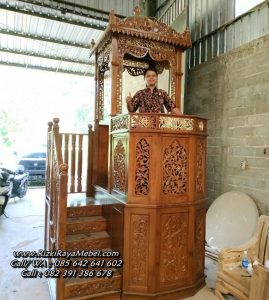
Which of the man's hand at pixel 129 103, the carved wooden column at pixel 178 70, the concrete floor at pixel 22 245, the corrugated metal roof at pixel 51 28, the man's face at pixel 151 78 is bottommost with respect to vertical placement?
the concrete floor at pixel 22 245

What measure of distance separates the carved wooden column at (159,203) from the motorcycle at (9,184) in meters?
3.69

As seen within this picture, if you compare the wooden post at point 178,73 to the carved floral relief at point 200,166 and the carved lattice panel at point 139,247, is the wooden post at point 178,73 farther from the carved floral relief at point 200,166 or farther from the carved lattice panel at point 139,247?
the carved lattice panel at point 139,247

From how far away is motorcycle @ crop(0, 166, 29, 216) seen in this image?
5.45 metres

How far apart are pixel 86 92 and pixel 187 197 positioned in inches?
629

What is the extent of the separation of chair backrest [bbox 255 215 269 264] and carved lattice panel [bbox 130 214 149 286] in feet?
3.78

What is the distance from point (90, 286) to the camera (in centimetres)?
263

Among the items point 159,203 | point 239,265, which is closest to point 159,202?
point 159,203

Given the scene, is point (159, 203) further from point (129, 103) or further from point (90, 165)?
point (90, 165)

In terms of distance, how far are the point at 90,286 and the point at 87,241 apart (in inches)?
18.7

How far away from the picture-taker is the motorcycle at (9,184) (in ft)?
17.9

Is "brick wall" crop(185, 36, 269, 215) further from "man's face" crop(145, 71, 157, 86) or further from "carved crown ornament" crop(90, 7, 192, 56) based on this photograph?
"man's face" crop(145, 71, 157, 86)

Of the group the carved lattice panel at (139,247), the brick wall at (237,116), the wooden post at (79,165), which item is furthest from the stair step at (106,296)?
the brick wall at (237,116)

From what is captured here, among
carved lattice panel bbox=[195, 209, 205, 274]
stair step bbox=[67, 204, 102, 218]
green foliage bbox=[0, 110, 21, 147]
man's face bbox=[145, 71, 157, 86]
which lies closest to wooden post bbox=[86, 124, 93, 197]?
stair step bbox=[67, 204, 102, 218]

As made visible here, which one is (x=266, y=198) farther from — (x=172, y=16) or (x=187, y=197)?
(x=172, y=16)
